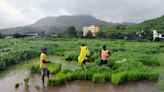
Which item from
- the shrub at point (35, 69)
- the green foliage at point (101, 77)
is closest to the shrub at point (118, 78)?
the green foliage at point (101, 77)

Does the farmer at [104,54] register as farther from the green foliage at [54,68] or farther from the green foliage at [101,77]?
the green foliage at [54,68]

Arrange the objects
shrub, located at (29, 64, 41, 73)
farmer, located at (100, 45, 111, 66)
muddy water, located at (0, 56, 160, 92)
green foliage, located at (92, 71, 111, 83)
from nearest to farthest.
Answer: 1. muddy water, located at (0, 56, 160, 92)
2. green foliage, located at (92, 71, 111, 83)
3. farmer, located at (100, 45, 111, 66)
4. shrub, located at (29, 64, 41, 73)

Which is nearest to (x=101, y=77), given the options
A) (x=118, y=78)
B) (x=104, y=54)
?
(x=118, y=78)

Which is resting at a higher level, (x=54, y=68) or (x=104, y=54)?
(x=104, y=54)

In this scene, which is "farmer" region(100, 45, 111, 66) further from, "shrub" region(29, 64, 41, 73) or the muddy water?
"shrub" region(29, 64, 41, 73)

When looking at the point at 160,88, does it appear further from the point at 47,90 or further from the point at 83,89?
the point at 47,90

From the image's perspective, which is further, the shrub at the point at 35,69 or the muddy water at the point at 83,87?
the shrub at the point at 35,69

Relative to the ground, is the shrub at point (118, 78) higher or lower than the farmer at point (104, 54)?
lower

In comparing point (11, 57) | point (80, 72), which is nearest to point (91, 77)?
point (80, 72)

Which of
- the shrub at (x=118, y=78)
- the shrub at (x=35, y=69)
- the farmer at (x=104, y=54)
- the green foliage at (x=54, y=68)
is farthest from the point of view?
the shrub at (x=35, y=69)

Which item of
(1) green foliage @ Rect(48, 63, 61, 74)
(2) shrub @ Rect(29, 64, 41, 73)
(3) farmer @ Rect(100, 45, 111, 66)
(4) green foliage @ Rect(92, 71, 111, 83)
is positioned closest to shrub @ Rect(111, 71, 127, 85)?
(4) green foliage @ Rect(92, 71, 111, 83)

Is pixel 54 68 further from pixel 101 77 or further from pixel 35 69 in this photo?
pixel 101 77

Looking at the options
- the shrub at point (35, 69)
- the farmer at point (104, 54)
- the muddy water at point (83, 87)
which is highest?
the farmer at point (104, 54)

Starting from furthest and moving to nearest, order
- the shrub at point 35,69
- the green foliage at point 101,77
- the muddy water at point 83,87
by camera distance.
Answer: the shrub at point 35,69 < the green foliage at point 101,77 < the muddy water at point 83,87
